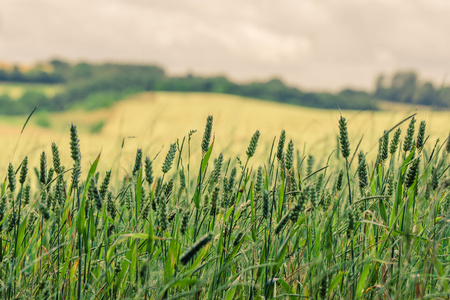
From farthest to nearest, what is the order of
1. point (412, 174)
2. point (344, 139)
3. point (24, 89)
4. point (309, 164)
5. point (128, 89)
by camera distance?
1. point (24, 89)
2. point (128, 89)
3. point (309, 164)
4. point (412, 174)
5. point (344, 139)

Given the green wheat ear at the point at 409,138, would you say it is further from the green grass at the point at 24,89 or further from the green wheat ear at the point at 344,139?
the green grass at the point at 24,89

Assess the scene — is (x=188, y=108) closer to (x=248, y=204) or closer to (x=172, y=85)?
(x=172, y=85)

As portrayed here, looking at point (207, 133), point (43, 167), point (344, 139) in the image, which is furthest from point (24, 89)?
point (344, 139)

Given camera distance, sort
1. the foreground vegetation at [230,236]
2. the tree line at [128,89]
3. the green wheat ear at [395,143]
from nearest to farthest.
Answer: the foreground vegetation at [230,236] → the green wheat ear at [395,143] → the tree line at [128,89]

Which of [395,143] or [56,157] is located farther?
[395,143]

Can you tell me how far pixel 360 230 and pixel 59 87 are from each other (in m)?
106

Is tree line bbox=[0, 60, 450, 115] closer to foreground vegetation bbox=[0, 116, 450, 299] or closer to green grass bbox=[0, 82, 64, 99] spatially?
green grass bbox=[0, 82, 64, 99]

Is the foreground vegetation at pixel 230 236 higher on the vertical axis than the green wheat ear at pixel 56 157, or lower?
lower

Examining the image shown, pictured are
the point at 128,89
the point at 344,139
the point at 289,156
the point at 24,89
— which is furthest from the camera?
the point at 24,89

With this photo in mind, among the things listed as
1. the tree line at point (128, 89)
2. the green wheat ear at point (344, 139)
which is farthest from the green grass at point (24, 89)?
the green wheat ear at point (344, 139)

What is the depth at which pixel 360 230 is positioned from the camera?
2072 mm

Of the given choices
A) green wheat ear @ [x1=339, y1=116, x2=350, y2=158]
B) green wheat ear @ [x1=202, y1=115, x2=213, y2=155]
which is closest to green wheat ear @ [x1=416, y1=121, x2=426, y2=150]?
green wheat ear @ [x1=339, y1=116, x2=350, y2=158]

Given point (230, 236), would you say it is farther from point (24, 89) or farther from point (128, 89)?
point (24, 89)

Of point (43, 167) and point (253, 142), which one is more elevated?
point (253, 142)
